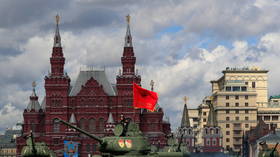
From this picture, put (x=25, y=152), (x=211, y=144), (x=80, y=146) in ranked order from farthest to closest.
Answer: (x=211, y=144), (x=80, y=146), (x=25, y=152)

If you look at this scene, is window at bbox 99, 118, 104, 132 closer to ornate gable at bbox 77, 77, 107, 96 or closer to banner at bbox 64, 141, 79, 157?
ornate gable at bbox 77, 77, 107, 96

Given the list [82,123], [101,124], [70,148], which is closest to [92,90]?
[82,123]

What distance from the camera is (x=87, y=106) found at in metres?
154

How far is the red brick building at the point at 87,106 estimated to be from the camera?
5994 inches

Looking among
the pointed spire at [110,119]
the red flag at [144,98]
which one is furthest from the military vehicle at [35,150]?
the pointed spire at [110,119]

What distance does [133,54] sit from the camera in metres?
155

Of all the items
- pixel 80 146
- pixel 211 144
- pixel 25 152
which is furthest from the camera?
pixel 211 144

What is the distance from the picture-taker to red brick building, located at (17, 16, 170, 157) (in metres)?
152

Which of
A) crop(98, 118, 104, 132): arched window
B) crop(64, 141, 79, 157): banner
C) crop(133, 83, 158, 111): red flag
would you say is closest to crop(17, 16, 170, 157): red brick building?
crop(98, 118, 104, 132): arched window

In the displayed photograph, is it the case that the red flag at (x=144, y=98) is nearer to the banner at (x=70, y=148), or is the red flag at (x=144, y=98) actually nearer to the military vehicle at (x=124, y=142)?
the military vehicle at (x=124, y=142)

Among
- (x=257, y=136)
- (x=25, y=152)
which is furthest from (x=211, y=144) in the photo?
(x=25, y=152)

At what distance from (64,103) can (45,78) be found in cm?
689

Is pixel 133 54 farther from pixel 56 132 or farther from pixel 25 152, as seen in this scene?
pixel 25 152

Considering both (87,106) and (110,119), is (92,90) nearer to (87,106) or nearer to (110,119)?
(87,106)
